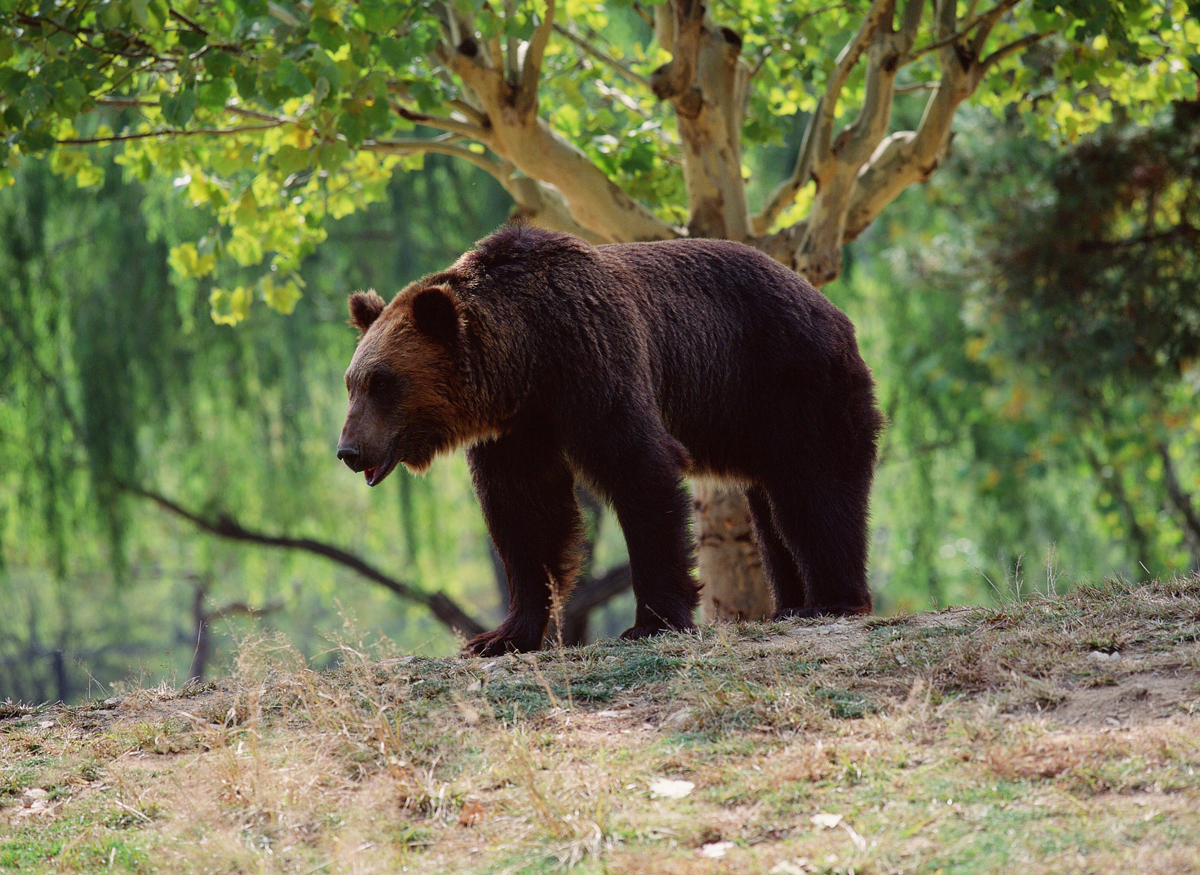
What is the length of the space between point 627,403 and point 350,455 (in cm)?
116

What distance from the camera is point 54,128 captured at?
705 cm

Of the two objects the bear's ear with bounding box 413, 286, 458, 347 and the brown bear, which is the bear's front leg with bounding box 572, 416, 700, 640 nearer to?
the brown bear

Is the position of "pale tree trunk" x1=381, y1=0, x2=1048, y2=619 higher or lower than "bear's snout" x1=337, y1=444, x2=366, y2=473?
higher

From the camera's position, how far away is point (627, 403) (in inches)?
194

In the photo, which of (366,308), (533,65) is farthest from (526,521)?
(533,65)

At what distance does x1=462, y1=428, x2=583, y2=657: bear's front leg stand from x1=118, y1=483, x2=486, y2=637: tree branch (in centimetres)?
589

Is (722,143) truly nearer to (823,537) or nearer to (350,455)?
(823,537)

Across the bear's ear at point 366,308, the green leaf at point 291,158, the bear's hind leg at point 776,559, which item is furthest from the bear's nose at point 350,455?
the green leaf at point 291,158

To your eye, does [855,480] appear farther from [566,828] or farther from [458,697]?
[566,828]

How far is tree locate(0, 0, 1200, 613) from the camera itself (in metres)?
5.96

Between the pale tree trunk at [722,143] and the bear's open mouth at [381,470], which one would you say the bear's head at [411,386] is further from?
the pale tree trunk at [722,143]

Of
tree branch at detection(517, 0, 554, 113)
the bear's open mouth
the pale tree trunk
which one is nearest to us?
the bear's open mouth

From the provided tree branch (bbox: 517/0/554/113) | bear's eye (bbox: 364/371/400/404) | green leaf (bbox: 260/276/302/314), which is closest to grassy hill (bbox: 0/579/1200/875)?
bear's eye (bbox: 364/371/400/404)

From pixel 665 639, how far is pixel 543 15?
3978 mm
